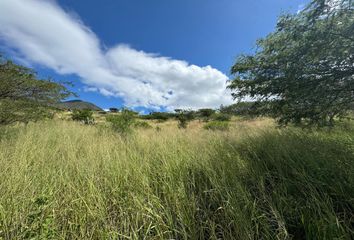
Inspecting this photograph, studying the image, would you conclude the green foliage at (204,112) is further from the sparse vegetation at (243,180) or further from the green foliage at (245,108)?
the sparse vegetation at (243,180)

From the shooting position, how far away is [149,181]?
11.1ft

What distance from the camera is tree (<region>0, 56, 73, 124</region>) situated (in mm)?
6555

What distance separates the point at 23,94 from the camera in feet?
24.1

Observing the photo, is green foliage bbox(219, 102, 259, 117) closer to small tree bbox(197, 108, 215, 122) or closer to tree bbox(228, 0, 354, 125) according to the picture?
tree bbox(228, 0, 354, 125)

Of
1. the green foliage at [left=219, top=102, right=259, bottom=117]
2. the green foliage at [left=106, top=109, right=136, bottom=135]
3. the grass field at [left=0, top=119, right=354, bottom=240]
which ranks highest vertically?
the green foliage at [left=219, top=102, right=259, bottom=117]

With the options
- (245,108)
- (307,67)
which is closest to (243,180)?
(307,67)

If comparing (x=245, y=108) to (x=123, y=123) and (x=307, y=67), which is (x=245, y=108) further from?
(x=123, y=123)

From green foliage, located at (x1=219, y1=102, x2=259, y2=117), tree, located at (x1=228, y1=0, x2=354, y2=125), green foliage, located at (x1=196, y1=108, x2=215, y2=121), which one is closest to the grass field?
tree, located at (x1=228, y1=0, x2=354, y2=125)

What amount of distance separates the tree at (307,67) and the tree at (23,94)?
253 inches

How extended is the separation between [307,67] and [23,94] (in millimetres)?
8405

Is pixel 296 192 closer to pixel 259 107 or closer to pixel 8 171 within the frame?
pixel 259 107

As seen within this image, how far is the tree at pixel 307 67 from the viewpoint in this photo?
13.3ft

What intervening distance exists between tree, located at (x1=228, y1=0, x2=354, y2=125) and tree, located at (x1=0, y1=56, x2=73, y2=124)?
644 cm

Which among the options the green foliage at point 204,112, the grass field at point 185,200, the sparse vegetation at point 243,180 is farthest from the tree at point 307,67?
the green foliage at point 204,112
